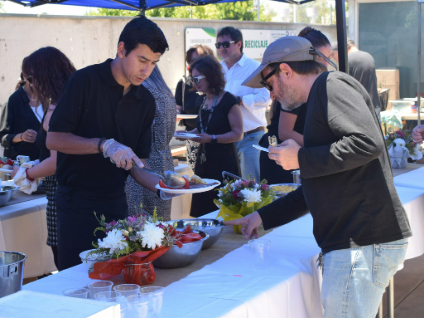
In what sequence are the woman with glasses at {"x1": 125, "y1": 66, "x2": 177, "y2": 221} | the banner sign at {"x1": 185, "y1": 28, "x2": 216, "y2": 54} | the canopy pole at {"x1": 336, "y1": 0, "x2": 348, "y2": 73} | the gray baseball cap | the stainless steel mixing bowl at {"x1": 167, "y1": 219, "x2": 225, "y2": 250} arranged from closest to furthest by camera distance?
the gray baseball cap
the stainless steel mixing bowl at {"x1": 167, "y1": 219, "x2": 225, "y2": 250}
the canopy pole at {"x1": 336, "y1": 0, "x2": 348, "y2": 73}
the woman with glasses at {"x1": 125, "y1": 66, "x2": 177, "y2": 221}
the banner sign at {"x1": 185, "y1": 28, "x2": 216, "y2": 54}

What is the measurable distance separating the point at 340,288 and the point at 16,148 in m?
3.16

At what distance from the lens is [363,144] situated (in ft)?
4.58

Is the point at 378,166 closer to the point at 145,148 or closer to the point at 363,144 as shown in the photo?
the point at 363,144

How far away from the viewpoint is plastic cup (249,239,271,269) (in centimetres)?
180

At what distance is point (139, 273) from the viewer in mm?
1593

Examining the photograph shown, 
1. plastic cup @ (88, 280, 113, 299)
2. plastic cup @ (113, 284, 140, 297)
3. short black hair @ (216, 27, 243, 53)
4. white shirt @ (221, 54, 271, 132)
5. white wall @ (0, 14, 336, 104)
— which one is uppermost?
white wall @ (0, 14, 336, 104)

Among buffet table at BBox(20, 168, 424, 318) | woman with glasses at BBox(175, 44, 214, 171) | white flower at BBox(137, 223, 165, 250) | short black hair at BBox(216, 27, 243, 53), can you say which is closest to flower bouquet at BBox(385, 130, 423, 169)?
short black hair at BBox(216, 27, 243, 53)

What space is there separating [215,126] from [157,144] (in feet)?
2.32

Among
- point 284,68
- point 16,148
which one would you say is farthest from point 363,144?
point 16,148

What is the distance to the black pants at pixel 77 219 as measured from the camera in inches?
82.5

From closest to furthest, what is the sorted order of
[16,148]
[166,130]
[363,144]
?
[363,144] < [166,130] < [16,148]

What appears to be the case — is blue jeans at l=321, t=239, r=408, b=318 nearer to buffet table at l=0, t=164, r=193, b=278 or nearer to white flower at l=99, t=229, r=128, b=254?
A: white flower at l=99, t=229, r=128, b=254

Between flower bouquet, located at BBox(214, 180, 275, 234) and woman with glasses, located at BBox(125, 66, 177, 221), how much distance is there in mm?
872

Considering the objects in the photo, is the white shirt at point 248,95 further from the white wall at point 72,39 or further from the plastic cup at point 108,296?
the white wall at point 72,39
